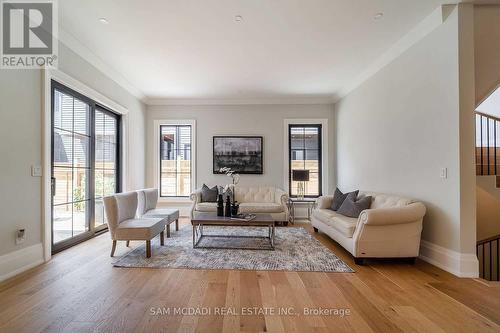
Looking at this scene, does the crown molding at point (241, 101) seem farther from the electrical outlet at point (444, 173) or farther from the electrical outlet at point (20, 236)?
the electrical outlet at point (20, 236)

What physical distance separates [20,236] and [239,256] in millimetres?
2495

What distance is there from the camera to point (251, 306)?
1990 millimetres

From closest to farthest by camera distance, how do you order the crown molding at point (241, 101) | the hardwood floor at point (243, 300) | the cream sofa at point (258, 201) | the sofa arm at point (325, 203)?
1. the hardwood floor at point (243, 300)
2. the sofa arm at point (325, 203)
3. the cream sofa at point (258, 201)
4. the crown molding at point (241, 101)

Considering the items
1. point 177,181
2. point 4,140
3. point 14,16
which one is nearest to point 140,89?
point 177,181

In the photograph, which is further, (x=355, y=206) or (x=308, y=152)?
(x=308, y=152)

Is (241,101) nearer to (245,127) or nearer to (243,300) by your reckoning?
(245,127)

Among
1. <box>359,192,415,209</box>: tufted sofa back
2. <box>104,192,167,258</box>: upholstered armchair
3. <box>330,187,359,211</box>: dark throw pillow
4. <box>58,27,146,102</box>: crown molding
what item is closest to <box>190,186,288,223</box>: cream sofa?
<box>330,187,359,211</box>: dark throw pillow

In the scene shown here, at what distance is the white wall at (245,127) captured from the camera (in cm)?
592

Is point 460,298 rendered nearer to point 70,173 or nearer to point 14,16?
point 70,173

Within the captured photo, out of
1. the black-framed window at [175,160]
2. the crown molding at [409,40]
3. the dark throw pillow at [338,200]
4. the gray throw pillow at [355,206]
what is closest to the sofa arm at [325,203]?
the dark throw pillow at [338,200]

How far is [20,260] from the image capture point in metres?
2.60

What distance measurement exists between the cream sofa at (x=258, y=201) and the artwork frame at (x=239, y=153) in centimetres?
52

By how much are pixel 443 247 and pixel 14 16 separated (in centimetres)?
546

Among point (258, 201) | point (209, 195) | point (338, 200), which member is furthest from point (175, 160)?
point (338, 200)
